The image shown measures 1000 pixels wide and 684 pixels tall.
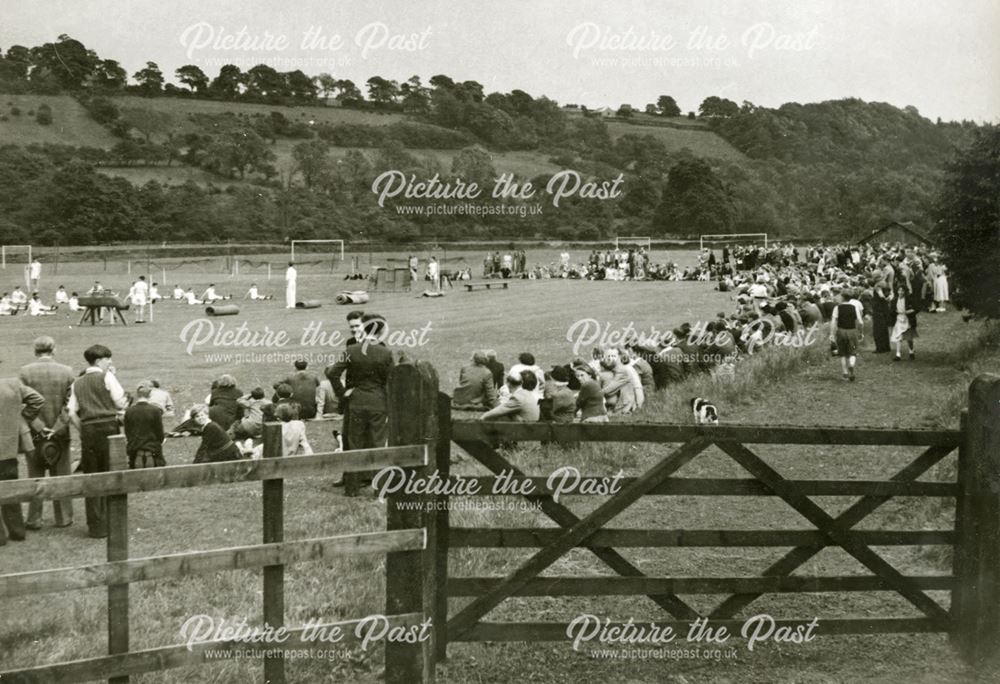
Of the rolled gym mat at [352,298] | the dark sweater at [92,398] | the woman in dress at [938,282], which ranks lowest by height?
the dark sweater at [92,398]

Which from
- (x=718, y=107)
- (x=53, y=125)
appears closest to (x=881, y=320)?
(x=53, y=125)

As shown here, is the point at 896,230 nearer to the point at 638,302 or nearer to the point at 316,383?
the point at 638,302

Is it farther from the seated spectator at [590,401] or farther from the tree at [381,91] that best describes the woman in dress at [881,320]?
the tree at [381,91]

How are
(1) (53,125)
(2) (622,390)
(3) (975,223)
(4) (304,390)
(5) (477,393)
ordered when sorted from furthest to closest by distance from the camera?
(1) (53,125)
(3) (975,223)
(4) (304,390)
(2) (622,390)
(5) (477,393)

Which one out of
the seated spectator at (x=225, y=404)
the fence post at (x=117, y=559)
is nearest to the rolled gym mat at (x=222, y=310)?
the seated spectator at (x=225, y=404)

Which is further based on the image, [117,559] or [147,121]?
[147,121]

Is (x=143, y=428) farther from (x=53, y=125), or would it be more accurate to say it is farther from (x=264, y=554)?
(x=53, y=125)
